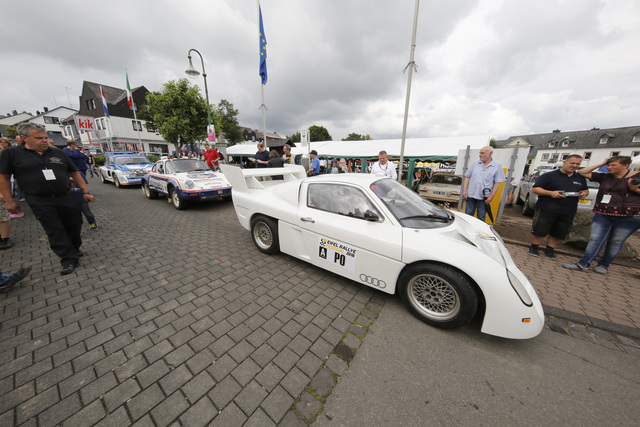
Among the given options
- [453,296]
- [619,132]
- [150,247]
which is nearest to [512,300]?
[453,296]

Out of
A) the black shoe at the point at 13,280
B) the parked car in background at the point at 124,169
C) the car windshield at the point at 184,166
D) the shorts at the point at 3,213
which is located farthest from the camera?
the parked car in background at the point at 124,169

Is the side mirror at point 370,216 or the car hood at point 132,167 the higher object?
the car hood at point 132,167

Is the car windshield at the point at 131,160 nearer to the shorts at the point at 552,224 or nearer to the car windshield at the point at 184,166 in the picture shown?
the car windshield at the point at 184,166

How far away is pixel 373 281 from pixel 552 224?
368 cm

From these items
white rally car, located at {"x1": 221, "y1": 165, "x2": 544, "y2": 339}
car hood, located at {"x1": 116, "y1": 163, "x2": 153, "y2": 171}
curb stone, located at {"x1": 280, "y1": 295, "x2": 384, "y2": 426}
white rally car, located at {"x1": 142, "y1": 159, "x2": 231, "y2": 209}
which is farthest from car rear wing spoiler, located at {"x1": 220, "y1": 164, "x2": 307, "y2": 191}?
car hood, located at {"x1": 116, "y1": 163, "x2": 153, "y2": 171}

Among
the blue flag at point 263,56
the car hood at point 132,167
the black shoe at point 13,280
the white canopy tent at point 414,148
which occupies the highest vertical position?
the blue flag at point 263,56

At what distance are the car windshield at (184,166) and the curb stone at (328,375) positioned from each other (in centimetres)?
683

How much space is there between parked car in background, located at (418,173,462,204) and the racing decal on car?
686 centimetres

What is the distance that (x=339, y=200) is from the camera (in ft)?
9.30

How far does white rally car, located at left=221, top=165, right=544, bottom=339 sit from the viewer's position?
1.94 meters

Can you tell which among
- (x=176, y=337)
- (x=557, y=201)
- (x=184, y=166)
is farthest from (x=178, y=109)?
(x=557, y=201)

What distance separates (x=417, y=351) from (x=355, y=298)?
2.80ft

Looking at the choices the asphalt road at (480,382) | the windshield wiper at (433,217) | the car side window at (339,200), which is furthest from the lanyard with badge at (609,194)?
the car side window at (339,200)

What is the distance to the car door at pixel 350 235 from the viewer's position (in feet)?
7.78
